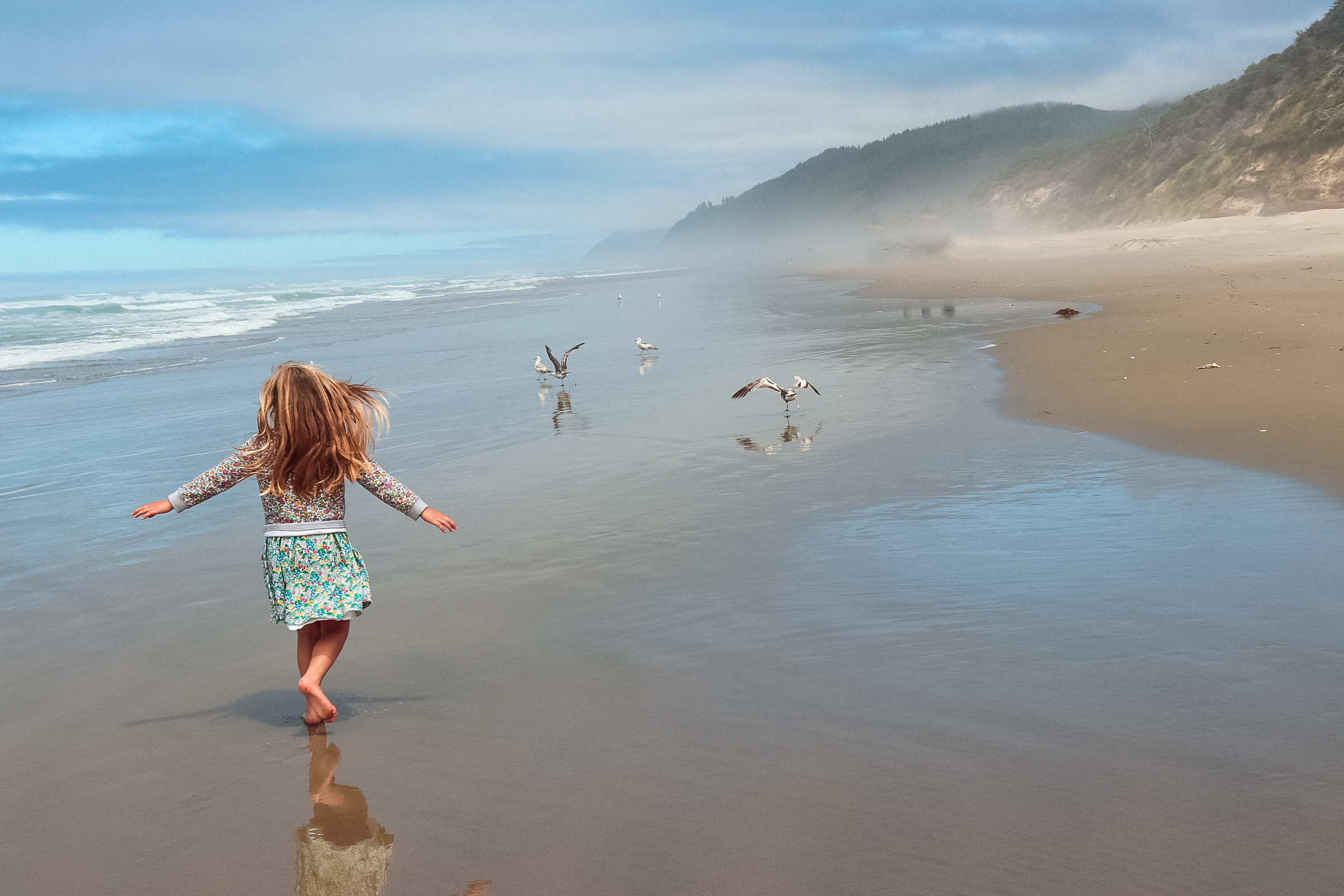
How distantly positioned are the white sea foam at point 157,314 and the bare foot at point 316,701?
25.2m

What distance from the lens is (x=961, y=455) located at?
924cm

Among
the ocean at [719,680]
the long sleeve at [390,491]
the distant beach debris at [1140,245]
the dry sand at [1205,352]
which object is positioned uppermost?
the distant beach debris at [1140,245]

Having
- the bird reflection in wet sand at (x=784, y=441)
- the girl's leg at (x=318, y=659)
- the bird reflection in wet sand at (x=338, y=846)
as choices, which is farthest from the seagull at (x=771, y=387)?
the bird reflection in wet sand at (x=338, y=846)

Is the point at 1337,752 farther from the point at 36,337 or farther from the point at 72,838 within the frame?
the point at 36,337

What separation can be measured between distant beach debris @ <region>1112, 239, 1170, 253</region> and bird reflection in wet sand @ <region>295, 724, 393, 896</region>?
39.2 m

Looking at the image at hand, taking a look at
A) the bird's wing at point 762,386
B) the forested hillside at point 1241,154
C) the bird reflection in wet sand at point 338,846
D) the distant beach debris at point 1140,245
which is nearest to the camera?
the bird reflection in wet sand at point 338,846

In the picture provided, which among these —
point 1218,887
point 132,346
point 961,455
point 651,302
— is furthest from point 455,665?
point 651,302

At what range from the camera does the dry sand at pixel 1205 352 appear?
900 centimetres

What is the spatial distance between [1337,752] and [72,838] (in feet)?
14.2

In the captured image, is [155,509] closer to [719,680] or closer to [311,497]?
[311,497]

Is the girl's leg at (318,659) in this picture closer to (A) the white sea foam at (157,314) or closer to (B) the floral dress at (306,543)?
(B) the floral dress at (306,543)

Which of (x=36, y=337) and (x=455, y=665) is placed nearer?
(x=455, y=665)

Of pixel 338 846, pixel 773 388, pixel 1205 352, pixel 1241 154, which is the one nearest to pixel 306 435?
pixel 338 846

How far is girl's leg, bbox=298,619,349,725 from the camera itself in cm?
441
